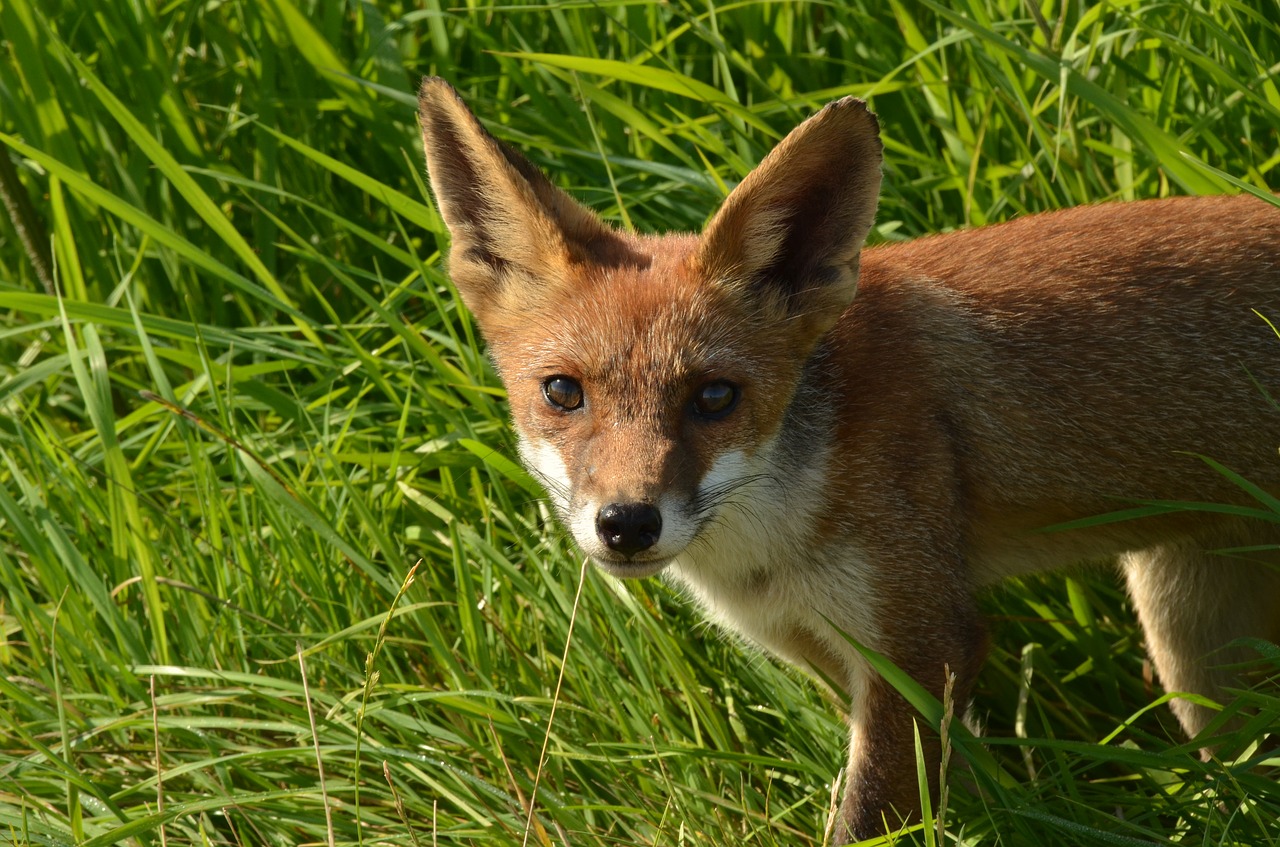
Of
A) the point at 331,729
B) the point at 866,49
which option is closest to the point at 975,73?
the point at 866,49

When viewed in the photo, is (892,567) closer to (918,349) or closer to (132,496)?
(918,349)

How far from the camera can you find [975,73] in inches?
A: 213

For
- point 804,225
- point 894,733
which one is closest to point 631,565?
point 894,733

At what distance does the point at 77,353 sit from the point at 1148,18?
421cm

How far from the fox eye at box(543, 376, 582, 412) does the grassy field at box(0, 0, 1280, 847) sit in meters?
0.59

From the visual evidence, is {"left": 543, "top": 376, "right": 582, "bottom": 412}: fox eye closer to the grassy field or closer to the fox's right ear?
the fox's right ear

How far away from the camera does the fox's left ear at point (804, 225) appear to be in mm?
3652

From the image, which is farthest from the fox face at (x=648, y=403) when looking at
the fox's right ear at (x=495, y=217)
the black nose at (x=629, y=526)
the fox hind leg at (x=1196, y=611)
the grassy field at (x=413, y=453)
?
the fox hind leg at (x=1196, y=611)

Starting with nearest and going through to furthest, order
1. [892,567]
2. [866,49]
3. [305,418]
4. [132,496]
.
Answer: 1. [892,567]
2. [132,496]
3. [305,418]
4. [866,49]

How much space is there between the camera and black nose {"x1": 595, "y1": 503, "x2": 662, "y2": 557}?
336 centimetres

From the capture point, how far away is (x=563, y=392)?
12.4 feet

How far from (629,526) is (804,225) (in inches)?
43.5

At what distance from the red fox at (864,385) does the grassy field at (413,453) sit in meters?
0.38

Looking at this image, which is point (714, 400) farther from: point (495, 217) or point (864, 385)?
point (495, 217)
